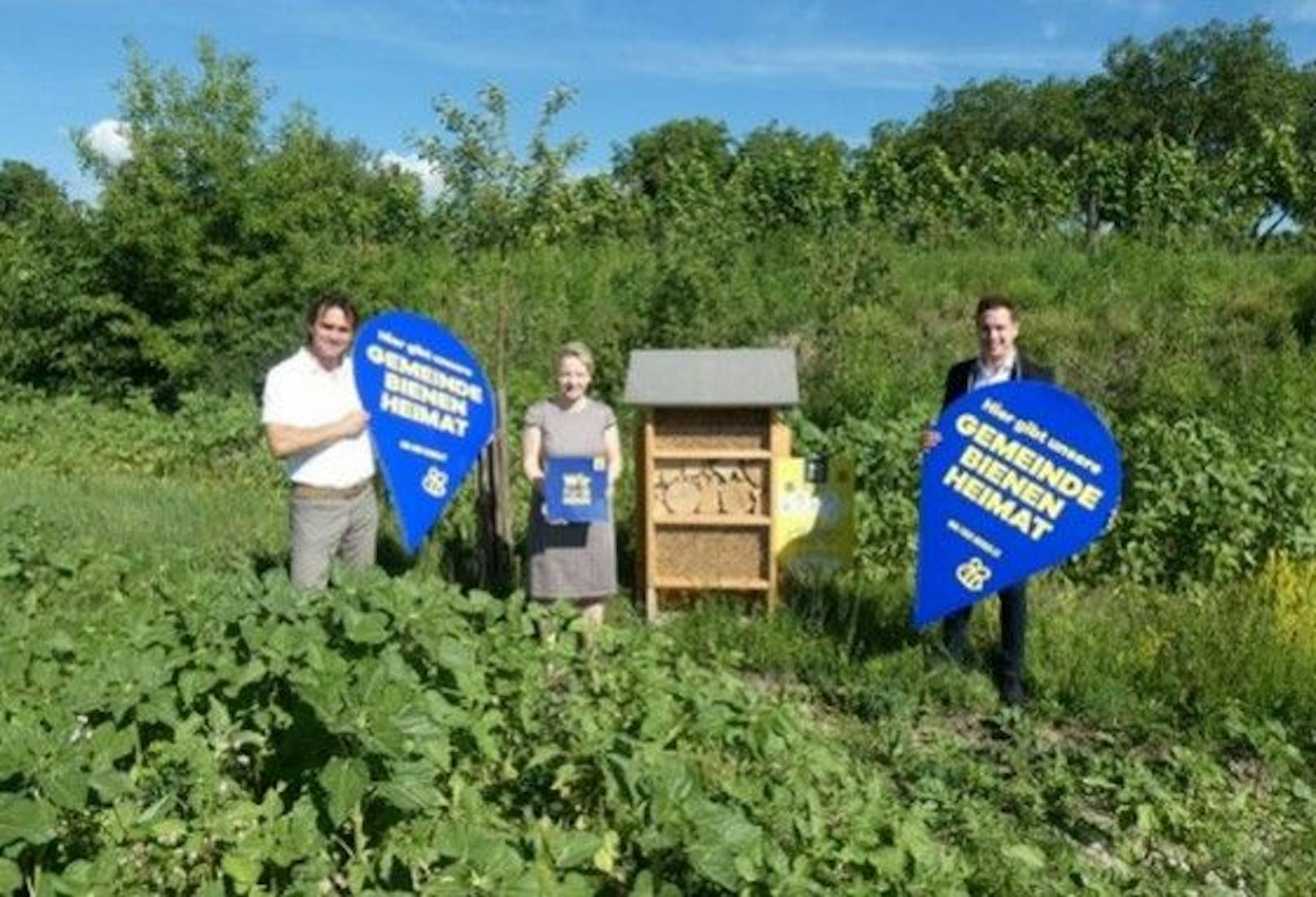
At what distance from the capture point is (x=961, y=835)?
3795mm

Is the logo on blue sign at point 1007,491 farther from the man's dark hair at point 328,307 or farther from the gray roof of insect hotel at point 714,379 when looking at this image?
the man's dark hair at point 328,307

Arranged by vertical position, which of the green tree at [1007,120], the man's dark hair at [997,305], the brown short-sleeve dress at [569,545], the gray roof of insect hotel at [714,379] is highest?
the green tree at [1007,120]

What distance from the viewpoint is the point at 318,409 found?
514 centimetres

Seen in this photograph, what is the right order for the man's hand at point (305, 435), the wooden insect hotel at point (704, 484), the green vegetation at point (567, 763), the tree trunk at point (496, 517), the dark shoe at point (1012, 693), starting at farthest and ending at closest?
the wooden insect hotel at point (704, 484) < the tree trunk at point (496, 517) < the dark shoe at point (1012, 693) < the man's hand at point (305, 435) < the green vegetation at point (567, 763)

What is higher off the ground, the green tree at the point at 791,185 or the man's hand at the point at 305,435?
the green tree at the point at 791,185

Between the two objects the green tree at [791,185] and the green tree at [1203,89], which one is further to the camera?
the green tree at [1203,89]

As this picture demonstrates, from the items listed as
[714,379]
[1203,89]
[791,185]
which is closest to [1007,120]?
[1203,89]

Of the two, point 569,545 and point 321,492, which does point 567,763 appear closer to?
point 321,492

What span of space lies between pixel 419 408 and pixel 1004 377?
8.56 ft

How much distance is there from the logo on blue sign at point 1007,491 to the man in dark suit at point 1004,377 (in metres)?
0.08

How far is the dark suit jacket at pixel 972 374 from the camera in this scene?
17.6 feet

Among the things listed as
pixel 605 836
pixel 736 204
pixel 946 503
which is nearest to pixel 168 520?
pixel 946 503

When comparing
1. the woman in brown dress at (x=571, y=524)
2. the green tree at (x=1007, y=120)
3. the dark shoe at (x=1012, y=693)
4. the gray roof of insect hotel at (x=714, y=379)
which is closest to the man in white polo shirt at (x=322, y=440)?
the woman in brown dress at (x=571, y=524)

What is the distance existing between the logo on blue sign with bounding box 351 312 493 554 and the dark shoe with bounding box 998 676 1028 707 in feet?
8.58
